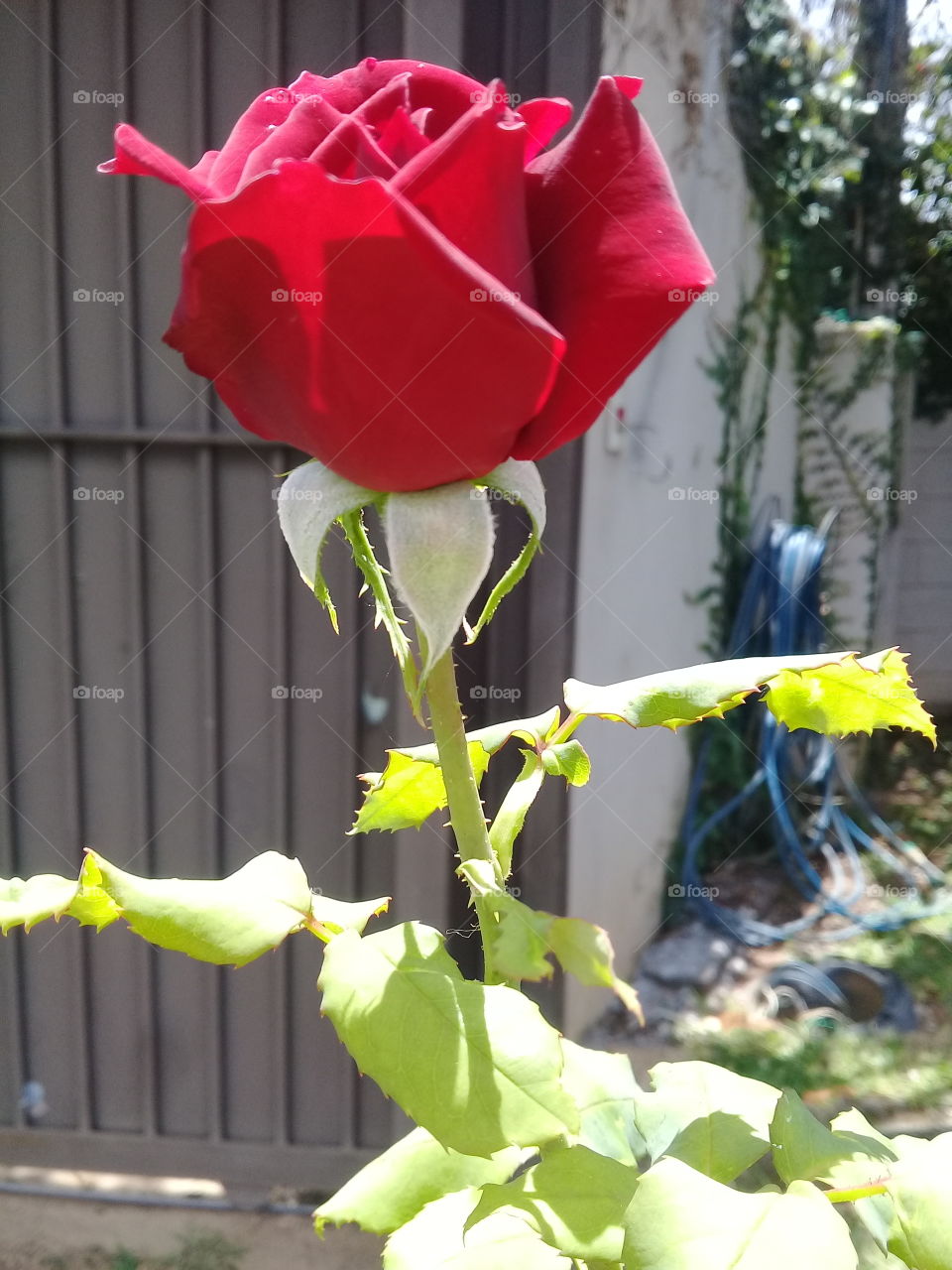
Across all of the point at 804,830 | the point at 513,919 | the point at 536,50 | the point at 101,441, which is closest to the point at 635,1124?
the point at 513,919

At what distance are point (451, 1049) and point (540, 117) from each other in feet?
1.18

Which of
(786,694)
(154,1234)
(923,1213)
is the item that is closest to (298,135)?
(786,694)

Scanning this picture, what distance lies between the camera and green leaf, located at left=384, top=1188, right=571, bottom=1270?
36 cm

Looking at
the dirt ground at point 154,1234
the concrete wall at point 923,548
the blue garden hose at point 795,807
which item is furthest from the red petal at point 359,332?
the concrete wall at point 923,548

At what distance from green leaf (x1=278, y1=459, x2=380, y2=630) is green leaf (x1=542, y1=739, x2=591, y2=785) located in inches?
6.8

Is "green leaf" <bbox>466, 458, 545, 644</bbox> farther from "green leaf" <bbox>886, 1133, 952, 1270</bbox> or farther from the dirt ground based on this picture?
the dirt ground

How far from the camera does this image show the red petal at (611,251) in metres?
0.33

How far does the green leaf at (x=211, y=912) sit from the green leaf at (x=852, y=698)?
0.27 m

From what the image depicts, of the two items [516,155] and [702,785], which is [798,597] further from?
[516,155]

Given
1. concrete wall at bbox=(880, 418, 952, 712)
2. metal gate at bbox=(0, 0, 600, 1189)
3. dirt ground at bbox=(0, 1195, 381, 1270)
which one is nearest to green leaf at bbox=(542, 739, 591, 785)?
metal gate at bbox=(0, 0, 600, 1189)

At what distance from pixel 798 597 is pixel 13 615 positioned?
2479 millimetres

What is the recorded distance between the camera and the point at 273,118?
363 millimetres

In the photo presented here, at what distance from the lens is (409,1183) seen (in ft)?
1.51

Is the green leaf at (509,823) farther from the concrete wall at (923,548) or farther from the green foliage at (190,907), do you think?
the concrete wall at (923,548)
